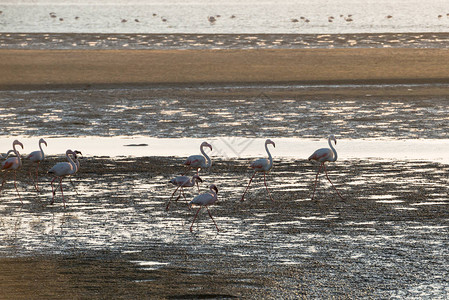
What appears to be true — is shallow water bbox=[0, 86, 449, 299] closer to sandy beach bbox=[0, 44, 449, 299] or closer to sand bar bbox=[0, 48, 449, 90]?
sandy beach bbox=[0, 44, 449, 299]

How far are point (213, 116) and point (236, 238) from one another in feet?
41.1

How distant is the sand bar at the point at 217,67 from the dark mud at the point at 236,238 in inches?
615

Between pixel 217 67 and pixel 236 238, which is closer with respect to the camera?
pixel 236 238

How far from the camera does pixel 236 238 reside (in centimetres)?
1161

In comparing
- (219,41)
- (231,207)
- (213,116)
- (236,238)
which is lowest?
(219,41)

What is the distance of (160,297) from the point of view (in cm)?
905

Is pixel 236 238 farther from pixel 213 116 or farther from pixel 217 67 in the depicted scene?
pixel 217 67

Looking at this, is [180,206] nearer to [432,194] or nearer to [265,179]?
[265,179]

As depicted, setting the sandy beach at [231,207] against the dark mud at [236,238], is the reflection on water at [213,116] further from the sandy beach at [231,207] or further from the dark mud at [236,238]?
the dark mud at [236,238]

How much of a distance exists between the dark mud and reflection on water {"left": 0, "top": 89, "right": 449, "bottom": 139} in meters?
4.95

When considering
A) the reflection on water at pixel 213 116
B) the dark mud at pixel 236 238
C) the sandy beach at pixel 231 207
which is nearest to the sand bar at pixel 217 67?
the sandy beach at pixel 231 207

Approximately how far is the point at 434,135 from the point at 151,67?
17.4 meters

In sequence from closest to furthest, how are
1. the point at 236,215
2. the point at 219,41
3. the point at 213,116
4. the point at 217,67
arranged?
the point at 236,215 < the point at 213,116 < the point at 217,67 < the point at 219,41

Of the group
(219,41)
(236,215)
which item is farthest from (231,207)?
(219,41)
